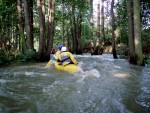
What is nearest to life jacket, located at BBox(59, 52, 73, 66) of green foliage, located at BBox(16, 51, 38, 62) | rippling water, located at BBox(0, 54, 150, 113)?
rippling water, located at BBox(0, 54, 150, 113)

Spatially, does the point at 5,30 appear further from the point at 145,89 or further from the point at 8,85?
the point at 145,89

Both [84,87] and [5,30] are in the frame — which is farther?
[5,30]

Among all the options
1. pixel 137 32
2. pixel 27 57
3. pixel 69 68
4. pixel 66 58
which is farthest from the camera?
pixel 27 57

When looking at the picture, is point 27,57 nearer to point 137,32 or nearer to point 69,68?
point 69,68

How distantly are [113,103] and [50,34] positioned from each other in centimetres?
1144

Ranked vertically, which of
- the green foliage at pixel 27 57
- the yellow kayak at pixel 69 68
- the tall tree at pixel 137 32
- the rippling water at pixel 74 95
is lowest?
the rippling water at pixel 74 95

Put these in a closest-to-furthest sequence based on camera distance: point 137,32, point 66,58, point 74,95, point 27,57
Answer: point 74,95 < point 66,58 < point 137,32 < point 27,57

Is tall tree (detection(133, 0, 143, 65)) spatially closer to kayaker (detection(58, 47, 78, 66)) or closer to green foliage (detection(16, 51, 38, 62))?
kayaker (detection(58, 47, 78, 66))

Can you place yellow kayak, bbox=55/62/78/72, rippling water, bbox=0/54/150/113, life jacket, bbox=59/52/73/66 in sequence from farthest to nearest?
life jacket, bbox=59/52/73/66 → yellow kayak, bbox=55/62/78/72 → rippling water, bbox=0/54/150/113

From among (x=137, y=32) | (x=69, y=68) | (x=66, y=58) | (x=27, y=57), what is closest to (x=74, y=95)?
(x=69, y=68)

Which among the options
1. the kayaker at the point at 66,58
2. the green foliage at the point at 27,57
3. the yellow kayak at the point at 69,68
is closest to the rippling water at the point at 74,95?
the yellow kayak at the point at 69,68

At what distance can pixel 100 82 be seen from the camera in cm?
840

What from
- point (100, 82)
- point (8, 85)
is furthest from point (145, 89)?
point (8, 85)

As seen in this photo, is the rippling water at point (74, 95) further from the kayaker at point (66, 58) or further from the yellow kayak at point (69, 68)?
the kayaker at point (66, 58)
